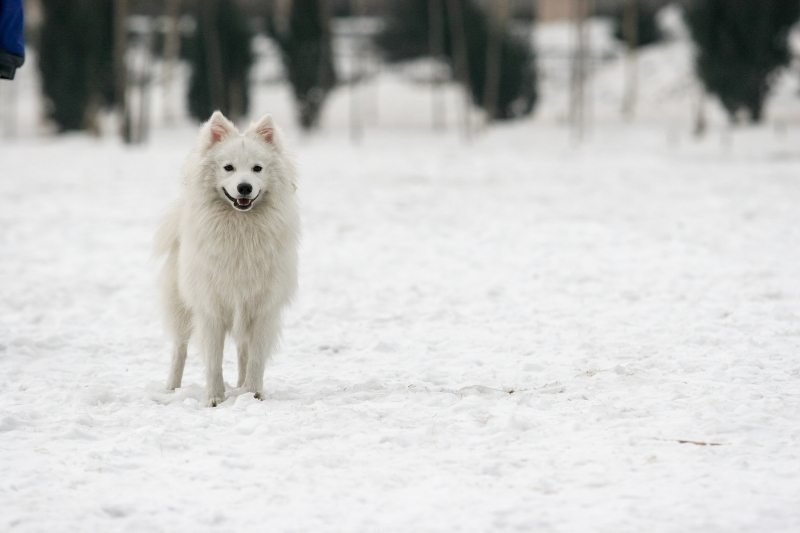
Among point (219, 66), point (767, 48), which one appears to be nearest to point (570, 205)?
point (767, 48)

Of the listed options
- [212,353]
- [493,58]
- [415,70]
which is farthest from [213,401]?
[415,70]

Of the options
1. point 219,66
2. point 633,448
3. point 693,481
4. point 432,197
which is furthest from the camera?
point 219,66

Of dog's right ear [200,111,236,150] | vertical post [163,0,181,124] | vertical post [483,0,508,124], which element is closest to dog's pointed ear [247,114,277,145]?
dog's right ear [200,111,236,150]

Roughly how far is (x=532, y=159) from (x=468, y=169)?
3.04 m

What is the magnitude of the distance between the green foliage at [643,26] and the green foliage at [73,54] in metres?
22.9

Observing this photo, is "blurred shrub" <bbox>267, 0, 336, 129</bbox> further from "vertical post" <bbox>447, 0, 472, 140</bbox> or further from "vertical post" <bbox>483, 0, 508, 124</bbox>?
"vertical post" <bbox>483, 0, 508, 124</bbox>

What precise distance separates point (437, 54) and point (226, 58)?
7.92 metres

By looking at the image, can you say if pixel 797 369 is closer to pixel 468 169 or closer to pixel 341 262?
pixel 341 262

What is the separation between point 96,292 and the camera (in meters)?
11.0

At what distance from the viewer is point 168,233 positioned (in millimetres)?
7094

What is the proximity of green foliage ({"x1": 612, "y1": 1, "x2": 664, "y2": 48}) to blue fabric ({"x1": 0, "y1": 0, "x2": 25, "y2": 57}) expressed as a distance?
4248 cm

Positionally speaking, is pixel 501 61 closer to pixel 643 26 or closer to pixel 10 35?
pixel 643 26

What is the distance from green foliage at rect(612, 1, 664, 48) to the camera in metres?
47.2

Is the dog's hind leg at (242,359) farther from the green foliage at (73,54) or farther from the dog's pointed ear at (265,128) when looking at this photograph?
the green foliage at (73,54)
